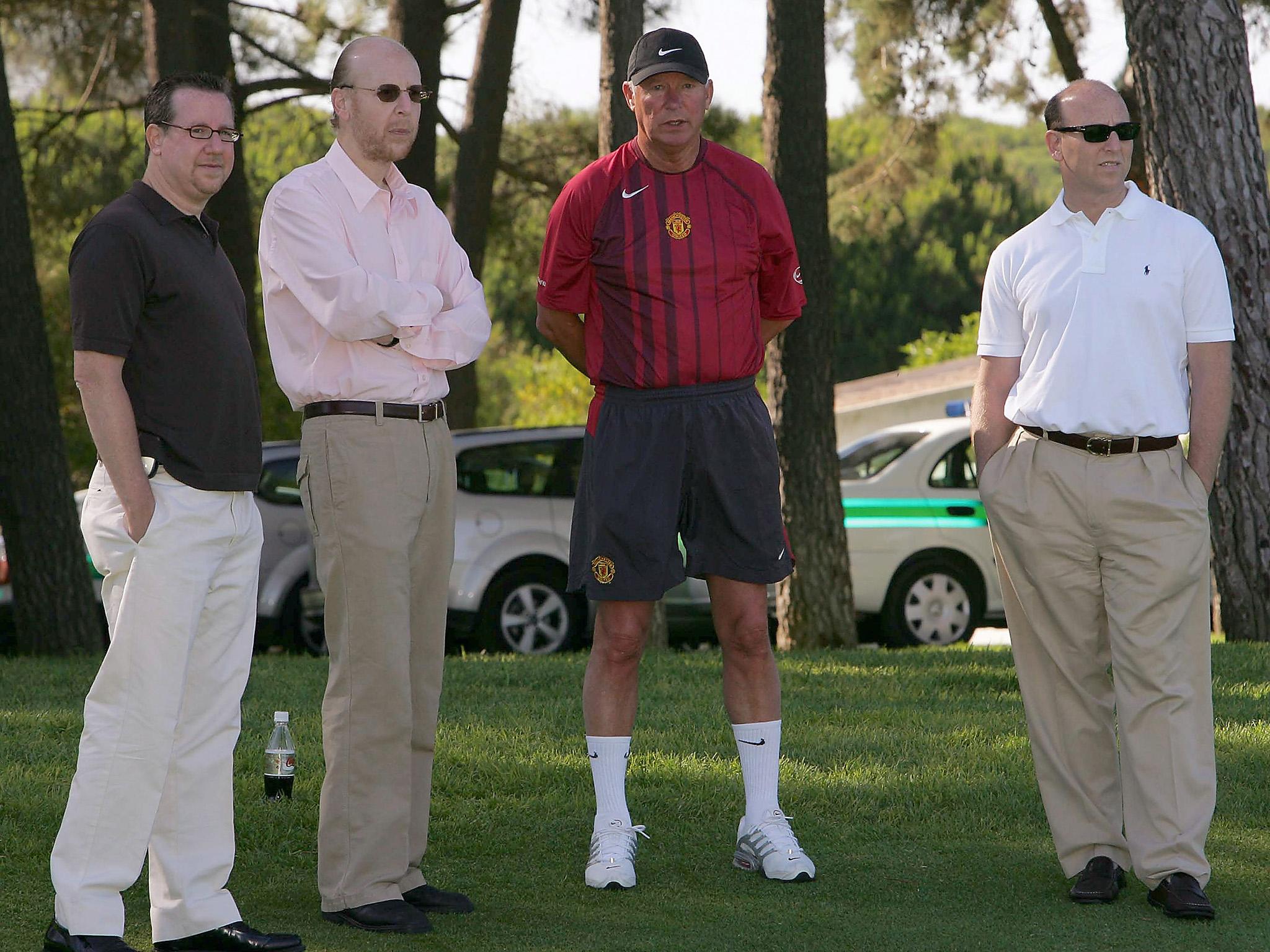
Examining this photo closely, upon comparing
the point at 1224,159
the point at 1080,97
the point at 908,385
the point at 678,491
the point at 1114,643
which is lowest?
the point at 1114,643

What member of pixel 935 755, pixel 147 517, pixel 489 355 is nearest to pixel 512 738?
pixel 935 755

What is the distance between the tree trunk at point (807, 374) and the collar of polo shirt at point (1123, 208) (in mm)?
5719

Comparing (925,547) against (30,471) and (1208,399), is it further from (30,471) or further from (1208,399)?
(1208,399)

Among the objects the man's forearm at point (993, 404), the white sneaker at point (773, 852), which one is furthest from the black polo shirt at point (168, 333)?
the man's forearm at point (993, 404)

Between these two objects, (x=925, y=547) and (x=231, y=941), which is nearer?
(x=231, y=941)

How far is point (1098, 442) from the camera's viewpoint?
4.39m

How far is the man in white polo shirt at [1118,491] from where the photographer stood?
4.34 meters

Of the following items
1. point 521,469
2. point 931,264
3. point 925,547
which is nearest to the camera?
point 521,469

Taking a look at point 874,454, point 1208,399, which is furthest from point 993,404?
point 874,454

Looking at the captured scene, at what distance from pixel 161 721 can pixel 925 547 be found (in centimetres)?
811

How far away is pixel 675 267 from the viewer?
4.68 metres

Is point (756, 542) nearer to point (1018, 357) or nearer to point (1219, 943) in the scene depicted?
point (1018, 357)

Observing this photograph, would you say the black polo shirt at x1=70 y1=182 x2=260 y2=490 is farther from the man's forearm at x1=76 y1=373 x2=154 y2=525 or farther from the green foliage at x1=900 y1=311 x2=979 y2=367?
the green foliage at x1=900 y1=311 x2=979 y2=367

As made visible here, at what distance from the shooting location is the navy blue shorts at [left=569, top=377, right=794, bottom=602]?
15.4 feet
